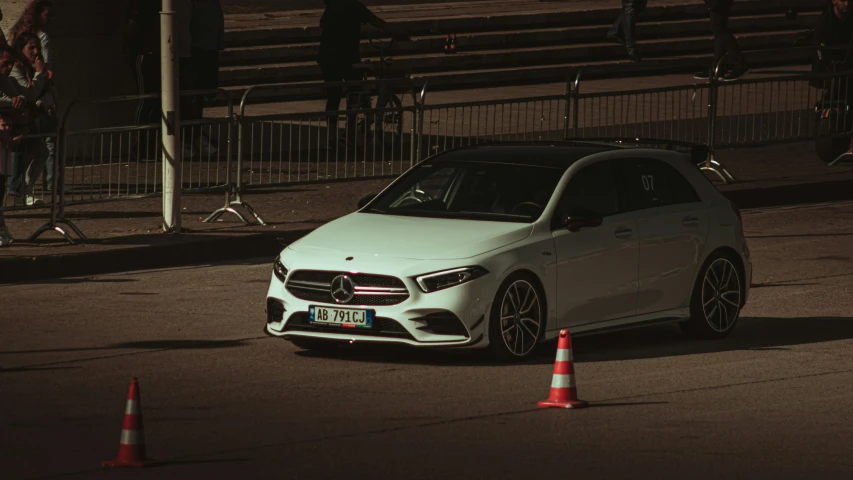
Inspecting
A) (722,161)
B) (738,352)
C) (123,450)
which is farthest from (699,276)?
(722,161)

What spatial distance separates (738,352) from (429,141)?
357 inches

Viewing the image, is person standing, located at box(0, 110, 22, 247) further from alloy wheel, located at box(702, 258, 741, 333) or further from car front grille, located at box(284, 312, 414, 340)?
alloy wheel, located at box(702, 258, 741, 333)

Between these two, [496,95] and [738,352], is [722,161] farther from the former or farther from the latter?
[738,352]

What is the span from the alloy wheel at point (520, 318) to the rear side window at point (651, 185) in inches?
44.7

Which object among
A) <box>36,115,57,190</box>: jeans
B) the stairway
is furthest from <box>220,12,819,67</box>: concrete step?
<box>36,115,57,190</box>: jeans

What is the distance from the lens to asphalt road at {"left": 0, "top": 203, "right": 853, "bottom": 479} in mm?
8227

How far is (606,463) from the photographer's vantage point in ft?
26.9

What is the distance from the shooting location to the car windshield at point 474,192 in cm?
1145

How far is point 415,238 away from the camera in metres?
11.0

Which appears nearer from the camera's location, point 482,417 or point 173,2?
point 482,417

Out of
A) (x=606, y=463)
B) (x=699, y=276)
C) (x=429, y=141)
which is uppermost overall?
(x=429, y=141)

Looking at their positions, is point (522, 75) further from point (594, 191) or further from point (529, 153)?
point (594, 191)

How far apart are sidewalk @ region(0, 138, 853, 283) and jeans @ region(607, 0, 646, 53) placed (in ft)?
34.2

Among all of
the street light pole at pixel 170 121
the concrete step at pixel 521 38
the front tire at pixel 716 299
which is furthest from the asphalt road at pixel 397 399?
the concrete step at pixel 521 38
